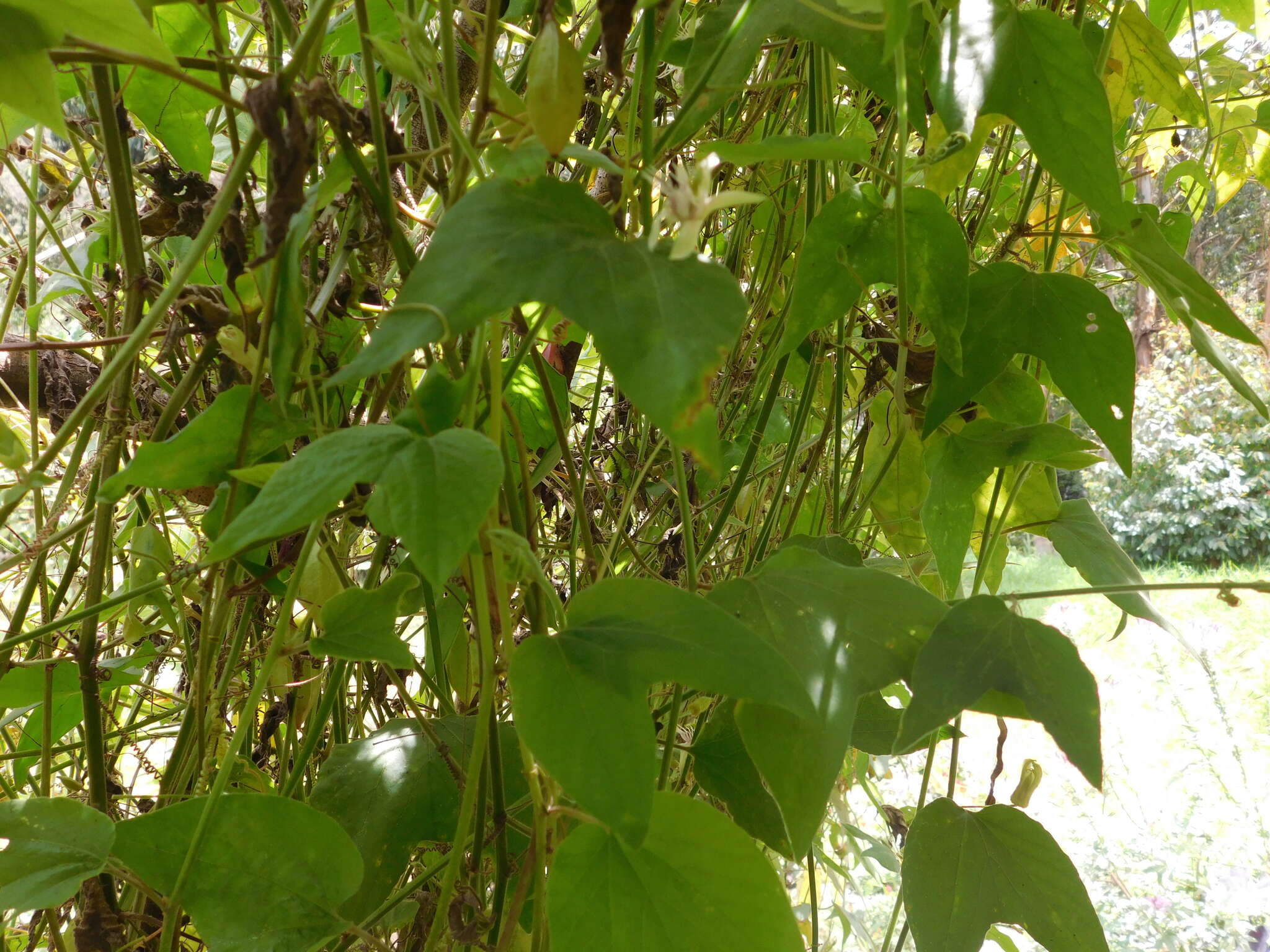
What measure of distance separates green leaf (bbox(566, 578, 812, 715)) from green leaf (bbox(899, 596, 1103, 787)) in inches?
2.8

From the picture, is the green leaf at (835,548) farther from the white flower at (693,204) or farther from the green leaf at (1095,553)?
the white flower at (693,204)

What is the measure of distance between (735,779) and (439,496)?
0.22 m

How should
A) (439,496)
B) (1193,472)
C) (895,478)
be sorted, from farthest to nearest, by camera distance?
(1193,472) → (895,478) → (439,496)

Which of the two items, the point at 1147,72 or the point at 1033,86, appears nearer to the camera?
the point at 1033,86

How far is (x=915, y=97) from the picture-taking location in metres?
0.36

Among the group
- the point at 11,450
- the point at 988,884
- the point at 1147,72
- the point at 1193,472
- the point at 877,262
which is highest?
the point at 1193,472

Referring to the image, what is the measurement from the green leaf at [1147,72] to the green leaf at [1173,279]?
7.2 inches

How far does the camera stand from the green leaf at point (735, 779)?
1.19 feet

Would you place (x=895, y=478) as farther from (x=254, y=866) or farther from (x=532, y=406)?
(x=254, y=866)

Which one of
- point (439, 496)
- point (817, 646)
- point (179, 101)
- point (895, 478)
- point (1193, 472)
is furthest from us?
point (1193, 472)

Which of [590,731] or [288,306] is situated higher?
[288,306]

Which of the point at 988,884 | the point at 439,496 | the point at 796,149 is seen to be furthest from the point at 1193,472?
the point at 439,496

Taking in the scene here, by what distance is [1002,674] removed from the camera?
29 centimetres

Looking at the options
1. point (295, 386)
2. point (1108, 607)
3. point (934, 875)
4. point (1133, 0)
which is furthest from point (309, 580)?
point (1108, 607)
